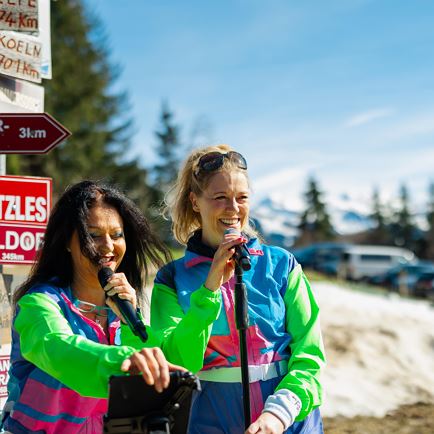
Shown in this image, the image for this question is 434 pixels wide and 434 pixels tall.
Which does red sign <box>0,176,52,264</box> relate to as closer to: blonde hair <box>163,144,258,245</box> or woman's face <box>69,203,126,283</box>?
blonde hair <box>163,144,258,245</box>

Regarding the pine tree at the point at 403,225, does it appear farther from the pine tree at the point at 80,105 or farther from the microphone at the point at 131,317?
the microphone at the point at 131,317

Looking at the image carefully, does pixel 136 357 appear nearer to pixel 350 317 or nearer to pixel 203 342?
pixel 203 342

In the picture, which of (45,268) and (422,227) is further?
(422,227)

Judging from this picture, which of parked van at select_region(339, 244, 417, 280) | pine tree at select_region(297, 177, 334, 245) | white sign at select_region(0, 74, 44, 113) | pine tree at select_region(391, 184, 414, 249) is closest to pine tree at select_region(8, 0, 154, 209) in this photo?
parked van at select_region(339, 244, 417, 280)

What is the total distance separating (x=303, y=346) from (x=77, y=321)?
883 mm

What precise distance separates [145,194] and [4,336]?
34.8m

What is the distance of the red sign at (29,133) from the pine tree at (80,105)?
994 inches

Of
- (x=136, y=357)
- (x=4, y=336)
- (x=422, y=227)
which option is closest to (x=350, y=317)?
(x=4, y=336)

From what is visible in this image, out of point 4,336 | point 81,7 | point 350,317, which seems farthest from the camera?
point 81,7

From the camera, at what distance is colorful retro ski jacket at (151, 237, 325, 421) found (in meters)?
2.50

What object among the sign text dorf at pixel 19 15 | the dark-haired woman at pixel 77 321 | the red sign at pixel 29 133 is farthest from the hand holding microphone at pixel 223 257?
the sign text dorf at pixel 19 15

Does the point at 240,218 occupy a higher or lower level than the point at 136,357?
higher

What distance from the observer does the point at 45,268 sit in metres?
2.81

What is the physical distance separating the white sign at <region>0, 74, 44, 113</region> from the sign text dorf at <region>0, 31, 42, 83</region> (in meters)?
0.07
